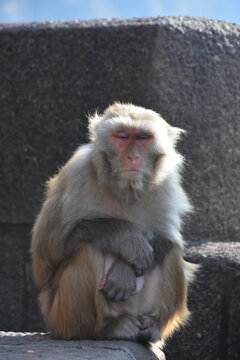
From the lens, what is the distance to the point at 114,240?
407cm

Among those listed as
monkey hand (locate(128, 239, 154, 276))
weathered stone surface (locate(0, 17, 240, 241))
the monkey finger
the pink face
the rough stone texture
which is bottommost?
the rough stone texture

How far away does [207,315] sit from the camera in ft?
17.1

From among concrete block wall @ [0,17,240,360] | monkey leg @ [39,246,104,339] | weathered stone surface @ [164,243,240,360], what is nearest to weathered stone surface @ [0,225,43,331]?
concrete block wall @ [0,17,240,360]

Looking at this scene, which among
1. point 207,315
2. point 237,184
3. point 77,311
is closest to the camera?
point 77,311

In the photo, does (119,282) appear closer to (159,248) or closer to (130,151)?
(159,248)

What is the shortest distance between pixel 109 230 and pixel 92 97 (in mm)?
1709

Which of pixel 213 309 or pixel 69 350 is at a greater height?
pixel 213 309

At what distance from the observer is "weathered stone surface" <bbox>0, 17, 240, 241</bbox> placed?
5.44 metres

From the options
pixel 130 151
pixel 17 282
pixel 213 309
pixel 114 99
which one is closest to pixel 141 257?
pixel 130 151

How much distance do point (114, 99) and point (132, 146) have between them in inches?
59.0

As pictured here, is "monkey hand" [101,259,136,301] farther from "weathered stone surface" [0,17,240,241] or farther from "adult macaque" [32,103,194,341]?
"weathered stone surface" [0,17,240,241]

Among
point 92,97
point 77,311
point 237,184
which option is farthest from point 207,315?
point 92,97

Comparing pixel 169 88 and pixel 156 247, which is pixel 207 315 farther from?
pixel 169 88

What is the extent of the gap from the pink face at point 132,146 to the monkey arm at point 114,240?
326 millimetres
